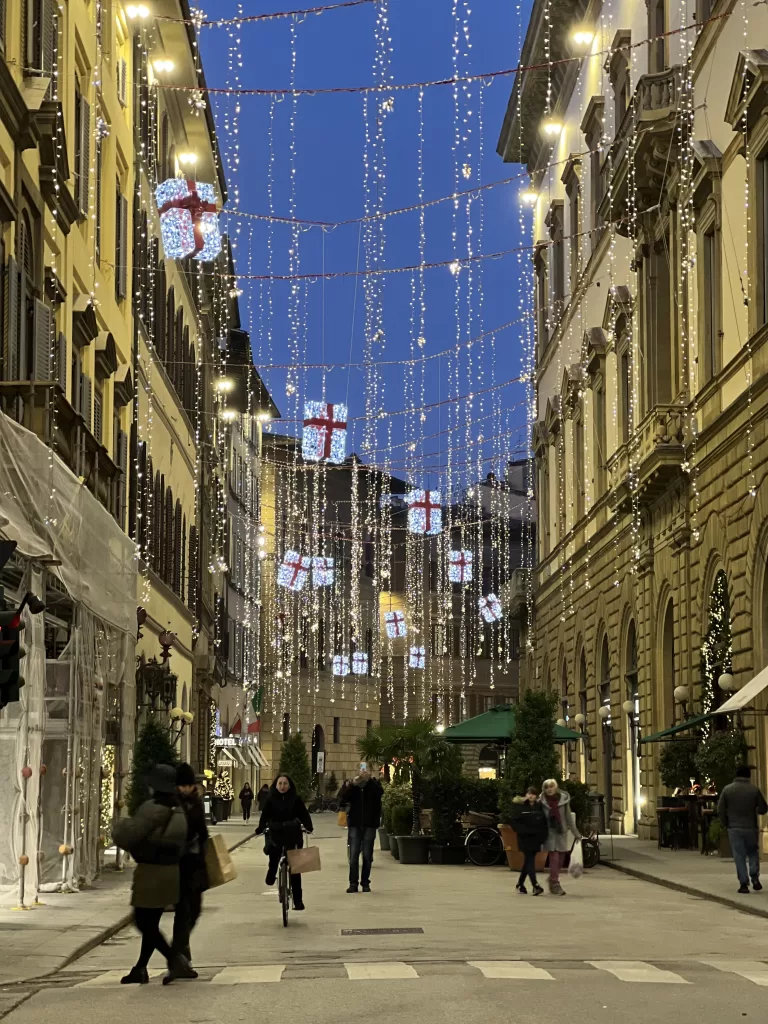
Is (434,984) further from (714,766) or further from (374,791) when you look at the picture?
(714,766)

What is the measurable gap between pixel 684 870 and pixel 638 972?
13879 millimetres

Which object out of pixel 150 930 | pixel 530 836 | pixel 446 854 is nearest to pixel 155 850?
pixel 150 930

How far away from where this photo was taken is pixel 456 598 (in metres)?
94.6

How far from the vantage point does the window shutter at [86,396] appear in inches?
1082

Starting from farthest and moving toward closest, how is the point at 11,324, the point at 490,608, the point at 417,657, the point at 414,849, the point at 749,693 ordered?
the point at 417,657
the point at 490,608
the point at 414,849
the point at 749,693
the point at 11,324

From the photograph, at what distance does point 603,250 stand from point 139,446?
491 inches

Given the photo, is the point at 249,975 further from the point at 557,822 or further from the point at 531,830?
the point at 557,822

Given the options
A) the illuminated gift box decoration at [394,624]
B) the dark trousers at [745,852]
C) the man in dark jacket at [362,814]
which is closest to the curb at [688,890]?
the dark trousers at [745,852]

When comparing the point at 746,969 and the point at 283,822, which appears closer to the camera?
the point at 746,969

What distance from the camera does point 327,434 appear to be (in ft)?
153

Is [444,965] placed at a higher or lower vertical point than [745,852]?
lower

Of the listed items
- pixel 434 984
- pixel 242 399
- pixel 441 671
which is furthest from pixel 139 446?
pixel 441 671

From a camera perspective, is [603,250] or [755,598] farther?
[603,250]

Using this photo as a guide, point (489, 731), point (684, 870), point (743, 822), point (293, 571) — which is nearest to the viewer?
point (743, 822)
